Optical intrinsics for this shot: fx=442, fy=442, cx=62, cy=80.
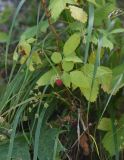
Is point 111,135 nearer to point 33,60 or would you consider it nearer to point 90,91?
point 90,91

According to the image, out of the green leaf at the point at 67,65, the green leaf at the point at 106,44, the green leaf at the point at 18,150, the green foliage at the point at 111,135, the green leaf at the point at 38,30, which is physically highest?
the green leaf at the point at 38,30

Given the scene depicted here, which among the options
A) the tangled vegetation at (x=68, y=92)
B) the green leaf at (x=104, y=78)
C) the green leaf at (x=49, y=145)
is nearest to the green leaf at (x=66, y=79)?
the tangled vegetation at (x=68, y=92)

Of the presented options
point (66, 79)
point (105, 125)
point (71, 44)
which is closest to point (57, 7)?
point (71, 44)

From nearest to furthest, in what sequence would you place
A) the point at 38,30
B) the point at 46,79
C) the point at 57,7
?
the point at 57,7, the point at 46,79, the point at 38,30

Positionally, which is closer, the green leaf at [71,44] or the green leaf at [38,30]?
the green leaf at [71,44]

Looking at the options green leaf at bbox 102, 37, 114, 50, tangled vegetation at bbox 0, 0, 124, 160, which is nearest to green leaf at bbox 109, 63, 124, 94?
tangled vegetation at bbox 0, 0, 124, 160

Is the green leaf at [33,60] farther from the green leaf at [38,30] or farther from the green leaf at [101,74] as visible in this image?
the green leaf at [101,74]
